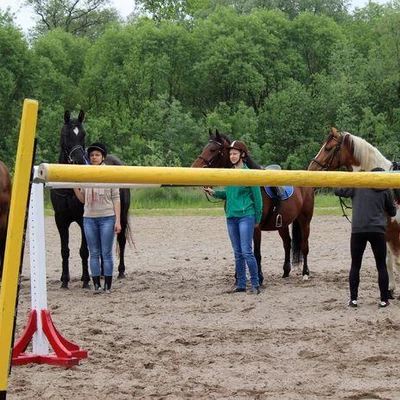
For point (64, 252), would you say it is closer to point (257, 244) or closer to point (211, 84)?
point (257, 244)

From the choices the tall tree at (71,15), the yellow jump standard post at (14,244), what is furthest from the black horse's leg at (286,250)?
the tall tree at (71,15)

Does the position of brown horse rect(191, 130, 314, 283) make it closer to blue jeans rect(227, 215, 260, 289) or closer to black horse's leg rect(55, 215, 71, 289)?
blue jeans rect(227, 215, 260, 289)

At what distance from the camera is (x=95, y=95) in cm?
5106

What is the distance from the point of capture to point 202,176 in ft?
13.6

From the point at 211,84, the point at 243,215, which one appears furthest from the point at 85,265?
the point at 211,84

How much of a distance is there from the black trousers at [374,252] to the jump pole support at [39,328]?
12.1ft

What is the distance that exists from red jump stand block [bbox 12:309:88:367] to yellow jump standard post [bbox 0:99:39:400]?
2.71 meters

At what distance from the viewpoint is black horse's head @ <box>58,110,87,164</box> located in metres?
11.3

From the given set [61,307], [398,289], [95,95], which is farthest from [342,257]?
[95,95]

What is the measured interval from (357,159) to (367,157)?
0.48ft

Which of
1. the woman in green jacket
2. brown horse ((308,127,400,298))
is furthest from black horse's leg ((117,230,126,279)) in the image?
brown horse ((308,127,400,298))

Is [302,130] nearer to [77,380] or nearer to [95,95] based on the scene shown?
[95,95]

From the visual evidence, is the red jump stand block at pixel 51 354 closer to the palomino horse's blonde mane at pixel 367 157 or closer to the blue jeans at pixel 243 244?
the blue jeans at pixel 243 244

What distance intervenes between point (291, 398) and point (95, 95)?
46.7m
